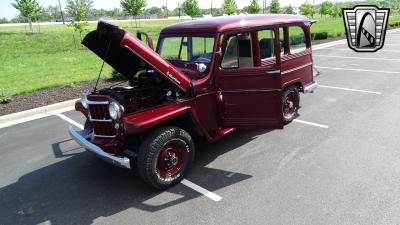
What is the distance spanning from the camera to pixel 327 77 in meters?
11.5

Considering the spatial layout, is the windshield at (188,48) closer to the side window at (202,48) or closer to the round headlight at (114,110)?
the side window at (202,48)

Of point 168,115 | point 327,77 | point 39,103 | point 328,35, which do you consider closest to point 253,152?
point 168,115

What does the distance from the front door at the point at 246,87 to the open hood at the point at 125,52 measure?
0.71m

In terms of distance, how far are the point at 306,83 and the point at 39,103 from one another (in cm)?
680

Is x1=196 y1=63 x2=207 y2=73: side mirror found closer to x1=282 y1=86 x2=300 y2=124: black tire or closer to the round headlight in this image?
the round headlight

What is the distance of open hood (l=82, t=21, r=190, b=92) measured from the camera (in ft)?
13.9

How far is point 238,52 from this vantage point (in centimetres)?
543

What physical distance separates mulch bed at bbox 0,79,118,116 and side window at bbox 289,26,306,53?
20.2 feet

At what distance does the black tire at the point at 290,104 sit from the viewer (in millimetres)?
6875

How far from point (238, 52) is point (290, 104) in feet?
7.13

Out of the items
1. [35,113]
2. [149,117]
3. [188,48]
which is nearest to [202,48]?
[188,48]

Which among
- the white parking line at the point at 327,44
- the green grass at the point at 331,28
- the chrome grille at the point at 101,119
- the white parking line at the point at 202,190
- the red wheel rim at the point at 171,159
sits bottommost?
the white parking line at the point at 202,190

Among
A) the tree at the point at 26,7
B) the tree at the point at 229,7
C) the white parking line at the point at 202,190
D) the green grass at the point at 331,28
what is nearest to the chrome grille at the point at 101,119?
the white parking line at the point at 202,190

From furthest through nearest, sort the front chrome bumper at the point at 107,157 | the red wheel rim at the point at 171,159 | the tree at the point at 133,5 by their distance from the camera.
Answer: the tree at the point at 133,5, the red wheel rim at the point at 171,159, the front chrome bumper at the point at 107,157
